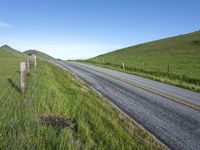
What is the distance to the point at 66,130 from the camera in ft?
17.9

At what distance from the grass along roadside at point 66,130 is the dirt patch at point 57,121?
0.40 ft

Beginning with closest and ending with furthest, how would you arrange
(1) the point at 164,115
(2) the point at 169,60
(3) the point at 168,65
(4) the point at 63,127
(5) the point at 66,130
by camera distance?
(5) the point at 66,130 → (4) the point at 63,127 → (1) the point at 164,115 → (3) the point at 168,65 → (2) the point at 169,60

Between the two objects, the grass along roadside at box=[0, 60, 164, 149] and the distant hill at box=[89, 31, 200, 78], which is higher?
the distant hill at box=[89, 31, 200, 78]

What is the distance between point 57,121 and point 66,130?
2.47ft

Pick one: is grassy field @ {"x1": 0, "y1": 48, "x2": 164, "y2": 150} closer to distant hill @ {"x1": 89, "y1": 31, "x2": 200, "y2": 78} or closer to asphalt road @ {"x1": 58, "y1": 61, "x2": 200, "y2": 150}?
asphalt road @ {"x1": 58, "y1": 61, "x2": 200, "y2": 150}

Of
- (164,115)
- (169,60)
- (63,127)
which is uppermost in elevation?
(169,60)

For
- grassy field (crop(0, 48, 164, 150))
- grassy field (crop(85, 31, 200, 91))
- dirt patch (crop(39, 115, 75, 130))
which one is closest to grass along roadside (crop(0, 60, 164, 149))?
grassy field (crop(0, 48, 164, 150))

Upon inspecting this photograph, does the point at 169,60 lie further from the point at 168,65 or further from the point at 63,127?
the point at 63,127

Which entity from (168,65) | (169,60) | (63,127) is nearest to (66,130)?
(63,127)

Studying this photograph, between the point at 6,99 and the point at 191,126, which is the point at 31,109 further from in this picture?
the point at 191,126

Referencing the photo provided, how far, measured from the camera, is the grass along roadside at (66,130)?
484 centimetres

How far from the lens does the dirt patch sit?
19.3ft

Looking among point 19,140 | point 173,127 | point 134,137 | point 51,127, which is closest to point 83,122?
point 51,127

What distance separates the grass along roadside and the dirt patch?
0.12 meters
